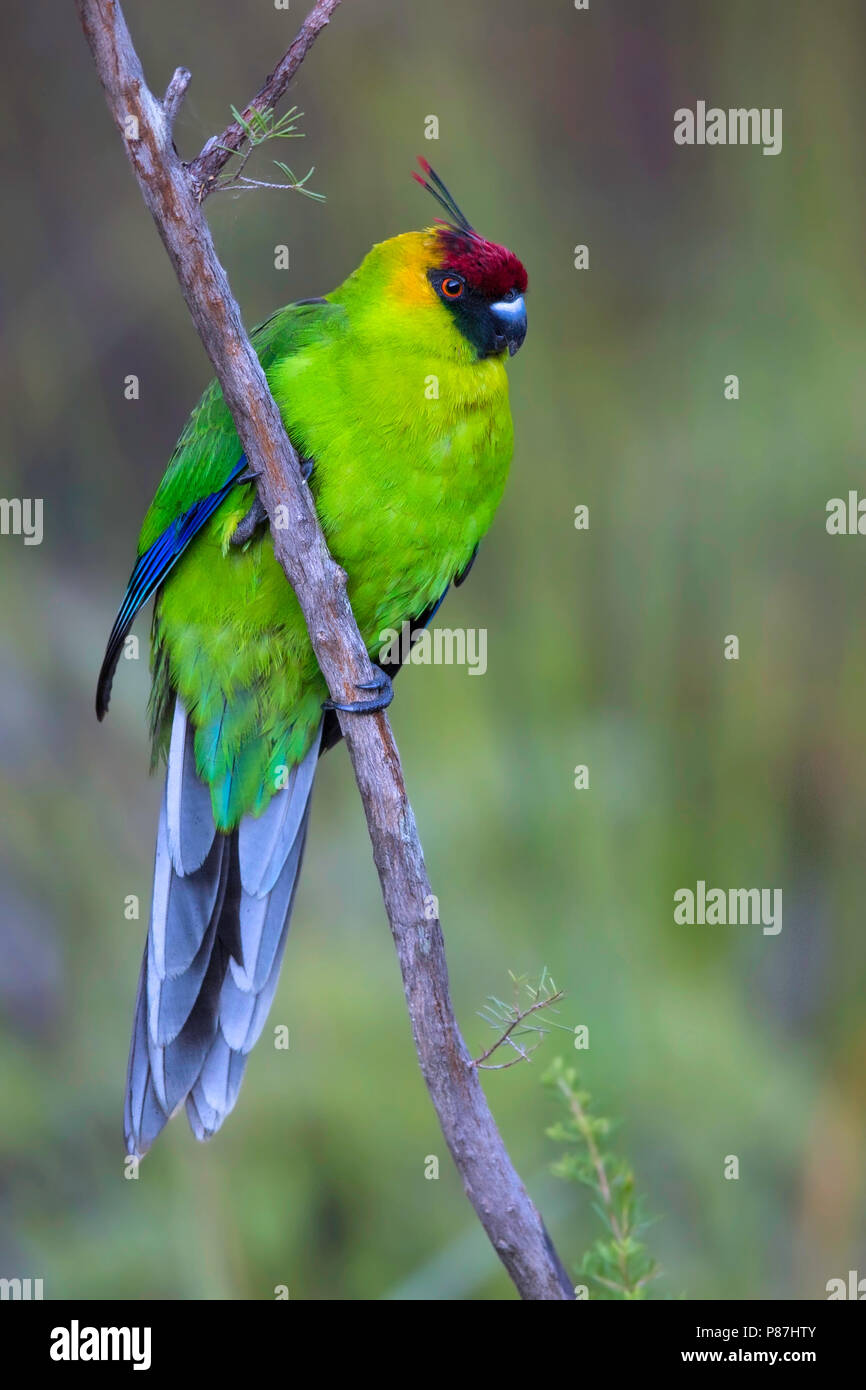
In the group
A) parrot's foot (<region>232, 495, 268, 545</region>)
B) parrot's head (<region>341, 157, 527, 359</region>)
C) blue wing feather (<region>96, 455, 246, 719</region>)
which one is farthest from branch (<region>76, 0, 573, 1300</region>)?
parrot's head (<region>341, 157, 527, 359</region>)

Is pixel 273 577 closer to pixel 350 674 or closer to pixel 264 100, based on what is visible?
pixel 350 674

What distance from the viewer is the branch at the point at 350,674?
1.74 metres

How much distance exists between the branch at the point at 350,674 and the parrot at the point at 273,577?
16.7 inches

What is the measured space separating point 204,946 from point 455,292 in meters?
1.44

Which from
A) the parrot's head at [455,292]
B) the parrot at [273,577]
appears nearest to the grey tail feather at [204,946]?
the parrot at [273,577]

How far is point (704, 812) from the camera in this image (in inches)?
145

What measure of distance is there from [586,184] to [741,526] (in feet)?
4.41

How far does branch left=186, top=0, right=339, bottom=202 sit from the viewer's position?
168 cm

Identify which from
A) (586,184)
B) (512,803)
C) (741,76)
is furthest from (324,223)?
(512,803)

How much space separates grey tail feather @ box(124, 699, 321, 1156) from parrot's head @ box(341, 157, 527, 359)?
961 millimetres

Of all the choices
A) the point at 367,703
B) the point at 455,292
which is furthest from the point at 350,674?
the point at 455,292

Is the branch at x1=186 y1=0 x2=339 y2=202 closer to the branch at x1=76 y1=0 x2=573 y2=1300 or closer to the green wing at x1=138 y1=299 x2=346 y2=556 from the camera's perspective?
the branch at x1=76 y1=0 x2=573 y2=1300

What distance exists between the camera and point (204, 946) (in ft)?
8.44

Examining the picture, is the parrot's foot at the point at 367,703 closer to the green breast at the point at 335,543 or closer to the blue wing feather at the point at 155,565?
the green breast at the point at 335,543
